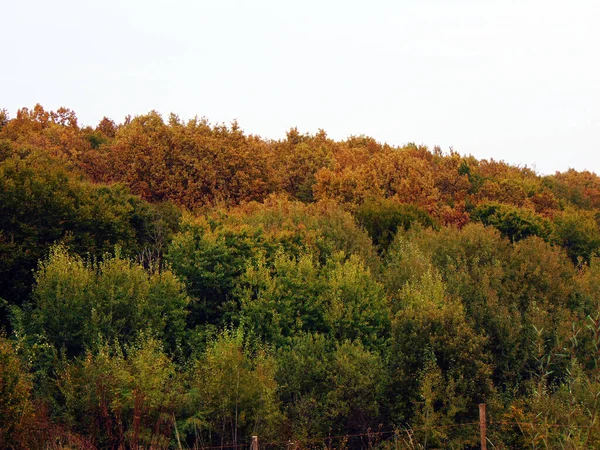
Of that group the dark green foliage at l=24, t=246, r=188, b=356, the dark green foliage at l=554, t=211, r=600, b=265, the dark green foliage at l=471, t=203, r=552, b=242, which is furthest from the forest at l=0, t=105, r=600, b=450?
the dark green foliage at l=554, t=211, r=600, b=265

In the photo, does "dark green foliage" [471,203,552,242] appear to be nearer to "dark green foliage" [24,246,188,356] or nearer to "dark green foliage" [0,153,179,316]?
"dark green foliage" [0,153,179,316]

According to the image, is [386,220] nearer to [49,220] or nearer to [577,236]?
[577,236]

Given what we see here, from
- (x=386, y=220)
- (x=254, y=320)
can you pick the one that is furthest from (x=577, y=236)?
(x=254, y=320)

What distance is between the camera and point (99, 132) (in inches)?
2768

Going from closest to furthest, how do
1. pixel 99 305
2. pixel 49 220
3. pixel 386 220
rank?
pixel 99 305 → pixel 49 220 → pixel 386 220

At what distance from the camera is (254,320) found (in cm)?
3259

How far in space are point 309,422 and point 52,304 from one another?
10955 mm

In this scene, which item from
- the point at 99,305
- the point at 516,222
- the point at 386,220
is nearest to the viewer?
the point at 99,305

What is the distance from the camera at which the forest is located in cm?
2309

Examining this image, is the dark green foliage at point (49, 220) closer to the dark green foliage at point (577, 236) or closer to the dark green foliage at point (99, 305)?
the dark green foliage at point (99, 305)

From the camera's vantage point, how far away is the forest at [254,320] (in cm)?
2309

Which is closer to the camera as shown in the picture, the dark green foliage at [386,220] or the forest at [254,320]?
the forest at [254,320]

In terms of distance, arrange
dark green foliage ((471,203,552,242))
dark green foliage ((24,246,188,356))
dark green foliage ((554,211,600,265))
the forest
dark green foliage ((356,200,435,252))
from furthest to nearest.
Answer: dark green foliage ((554,211,600,265)) → dark green foliage ((471,203,552,242)) → dark green foliage ((356,200,435,252)) → dark green foliage ((24,246,188,356)) → the forest

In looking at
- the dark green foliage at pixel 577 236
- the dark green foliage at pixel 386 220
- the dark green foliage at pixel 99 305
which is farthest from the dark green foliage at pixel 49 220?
the dark green foliage at pixel 577 236
